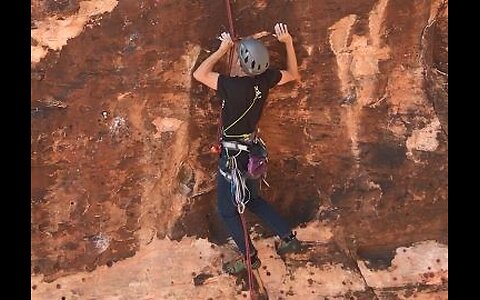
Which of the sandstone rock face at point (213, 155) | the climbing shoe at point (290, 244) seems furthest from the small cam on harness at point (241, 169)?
the climbing shoe at point (290, 244)

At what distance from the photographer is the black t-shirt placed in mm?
4840

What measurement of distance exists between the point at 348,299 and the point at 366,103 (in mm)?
1446

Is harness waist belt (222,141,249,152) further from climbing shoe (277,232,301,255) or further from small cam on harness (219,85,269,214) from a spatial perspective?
climbing shoe (277,232,301,255)

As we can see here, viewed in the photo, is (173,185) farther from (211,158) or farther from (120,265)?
(120,265)

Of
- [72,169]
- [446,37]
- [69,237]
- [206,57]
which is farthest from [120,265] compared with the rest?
[446,37]

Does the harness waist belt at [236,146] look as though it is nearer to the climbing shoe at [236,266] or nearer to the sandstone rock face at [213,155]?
the sandstone rock face at [213,155]

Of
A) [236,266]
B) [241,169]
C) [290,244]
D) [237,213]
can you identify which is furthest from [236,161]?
[236,266]

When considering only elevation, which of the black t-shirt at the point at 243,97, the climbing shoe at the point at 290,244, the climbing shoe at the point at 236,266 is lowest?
the climbing shoe at the point at 236,266

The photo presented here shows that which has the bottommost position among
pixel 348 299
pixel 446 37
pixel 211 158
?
pixel 348 299

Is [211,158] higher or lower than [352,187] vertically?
higher

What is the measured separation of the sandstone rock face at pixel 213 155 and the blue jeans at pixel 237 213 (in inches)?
10.7

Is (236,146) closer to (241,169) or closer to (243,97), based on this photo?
(241,169)

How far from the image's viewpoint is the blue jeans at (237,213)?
5137 mm

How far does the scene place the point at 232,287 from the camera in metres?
5.46
